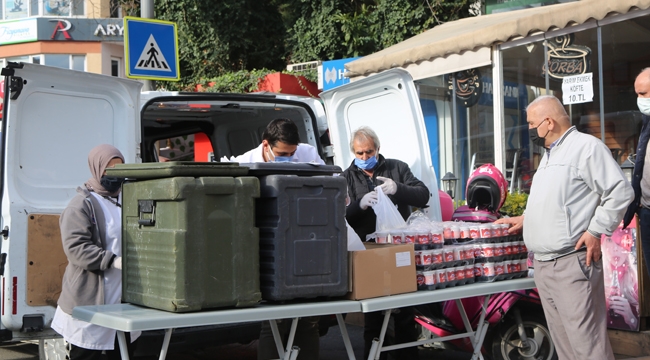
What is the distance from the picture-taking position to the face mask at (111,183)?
4.20 meters

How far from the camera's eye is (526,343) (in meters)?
5.46

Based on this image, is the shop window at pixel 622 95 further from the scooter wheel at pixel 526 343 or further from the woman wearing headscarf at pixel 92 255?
the woman wearing headscarf at pixel 92 255

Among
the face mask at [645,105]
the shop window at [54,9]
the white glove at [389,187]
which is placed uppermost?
the shop window at [54,9]

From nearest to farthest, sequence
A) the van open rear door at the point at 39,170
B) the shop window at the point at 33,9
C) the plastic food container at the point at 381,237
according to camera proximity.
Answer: the plastic food container at the point at 381,237
the van open rear door at the point at 39,170
the shop window at the point at 33,9

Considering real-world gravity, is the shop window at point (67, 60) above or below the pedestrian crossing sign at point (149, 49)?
above

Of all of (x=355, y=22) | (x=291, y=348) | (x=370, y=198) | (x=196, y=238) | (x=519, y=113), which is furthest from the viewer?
(x=355, y=22)

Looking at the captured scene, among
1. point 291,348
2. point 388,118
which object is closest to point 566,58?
point 388,118

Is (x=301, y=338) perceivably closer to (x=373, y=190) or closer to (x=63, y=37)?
(x=373, y=190)

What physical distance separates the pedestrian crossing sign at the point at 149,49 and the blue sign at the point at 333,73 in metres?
5.01

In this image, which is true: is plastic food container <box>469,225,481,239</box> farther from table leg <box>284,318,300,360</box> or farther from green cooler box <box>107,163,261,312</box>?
green cooler box <box>107,163,261,312</box>

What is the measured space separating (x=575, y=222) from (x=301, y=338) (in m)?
1.68

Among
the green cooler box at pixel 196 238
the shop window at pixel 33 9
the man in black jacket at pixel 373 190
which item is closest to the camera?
the green cooler box at pixel 196 238

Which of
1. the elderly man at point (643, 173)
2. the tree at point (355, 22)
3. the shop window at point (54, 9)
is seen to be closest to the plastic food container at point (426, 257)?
the elderly man at point (643, 173)

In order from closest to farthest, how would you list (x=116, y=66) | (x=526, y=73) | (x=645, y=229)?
(x=645, y=229) < (x=526, y=73) < (x=116, y=66)
